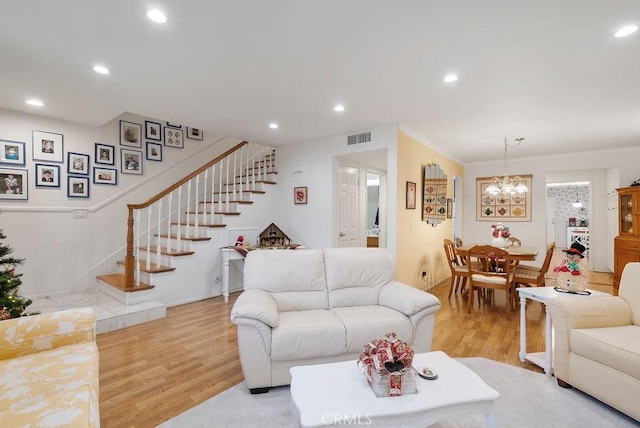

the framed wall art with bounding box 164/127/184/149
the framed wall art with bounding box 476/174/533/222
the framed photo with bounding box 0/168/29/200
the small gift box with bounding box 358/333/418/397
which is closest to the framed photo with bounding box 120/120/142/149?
the framed wall art with bounding box 164/127/184/149

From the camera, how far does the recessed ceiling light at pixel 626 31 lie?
6.37 feet

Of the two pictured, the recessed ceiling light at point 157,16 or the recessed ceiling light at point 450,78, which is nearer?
the recessed ceiling light at point 157,16

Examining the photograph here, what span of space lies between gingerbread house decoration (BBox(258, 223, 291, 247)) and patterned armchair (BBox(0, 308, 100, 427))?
303 centimetres

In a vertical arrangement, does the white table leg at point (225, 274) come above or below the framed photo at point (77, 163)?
below

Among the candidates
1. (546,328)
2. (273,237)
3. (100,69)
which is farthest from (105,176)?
(546,328)

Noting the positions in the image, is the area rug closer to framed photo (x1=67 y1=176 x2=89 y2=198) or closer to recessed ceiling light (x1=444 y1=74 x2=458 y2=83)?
recessed ceiling light (x1=444 y1=74 x2=458 y2=83)

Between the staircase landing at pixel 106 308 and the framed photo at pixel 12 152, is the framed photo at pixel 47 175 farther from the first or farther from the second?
the staircase landing at pixel 106 308

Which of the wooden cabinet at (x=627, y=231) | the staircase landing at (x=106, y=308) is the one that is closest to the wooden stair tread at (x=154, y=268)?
the staircase landing at (x=106, y=308)

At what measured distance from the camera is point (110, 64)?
2475 mm

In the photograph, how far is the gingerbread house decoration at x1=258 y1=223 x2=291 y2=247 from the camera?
4805 mm

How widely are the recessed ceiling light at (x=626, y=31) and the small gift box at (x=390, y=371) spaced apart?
2.57 meters

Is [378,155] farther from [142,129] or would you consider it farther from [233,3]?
[142,129]

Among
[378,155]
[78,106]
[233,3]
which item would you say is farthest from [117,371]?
[378,155]

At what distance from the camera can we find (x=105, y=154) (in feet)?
14.3
